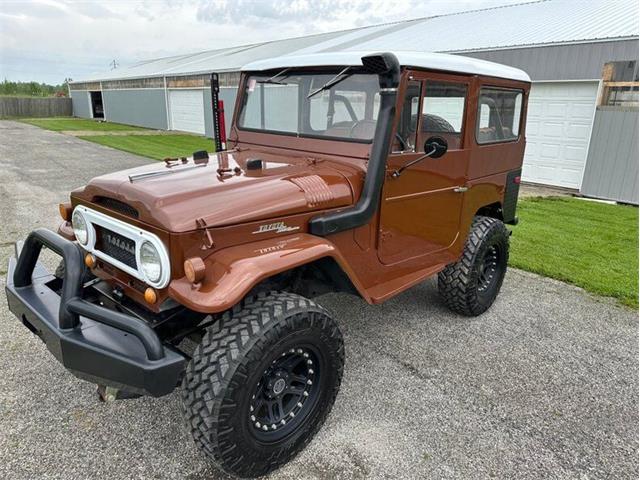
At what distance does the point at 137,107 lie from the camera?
92.1ft

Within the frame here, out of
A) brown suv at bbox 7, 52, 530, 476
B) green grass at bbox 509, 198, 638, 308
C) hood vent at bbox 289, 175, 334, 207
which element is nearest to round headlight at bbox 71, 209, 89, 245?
brown suv at bbox 7, 52, 530, 476

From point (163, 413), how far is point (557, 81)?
34.1 ft

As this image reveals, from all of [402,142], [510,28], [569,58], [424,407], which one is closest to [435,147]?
[402,142]

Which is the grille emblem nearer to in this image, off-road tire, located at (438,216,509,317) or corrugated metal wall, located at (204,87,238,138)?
off-road tire, located at (438,216,509,317)

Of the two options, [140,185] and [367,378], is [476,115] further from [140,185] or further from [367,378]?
[140,185]

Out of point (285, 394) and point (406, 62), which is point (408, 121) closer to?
Result: point (406, 62)

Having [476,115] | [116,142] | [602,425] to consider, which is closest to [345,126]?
[476,115]

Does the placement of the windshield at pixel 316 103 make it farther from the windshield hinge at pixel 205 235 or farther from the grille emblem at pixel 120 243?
the grille emblem at pixel 120 243

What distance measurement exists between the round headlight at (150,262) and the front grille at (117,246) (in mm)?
142

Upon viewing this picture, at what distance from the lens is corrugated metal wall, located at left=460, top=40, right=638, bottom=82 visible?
9.15 metres

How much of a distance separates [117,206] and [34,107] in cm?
4100

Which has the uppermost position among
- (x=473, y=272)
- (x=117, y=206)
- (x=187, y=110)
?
(x=117, y=206)

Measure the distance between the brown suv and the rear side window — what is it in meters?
0.03

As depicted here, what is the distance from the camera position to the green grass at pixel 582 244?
5.36 m
